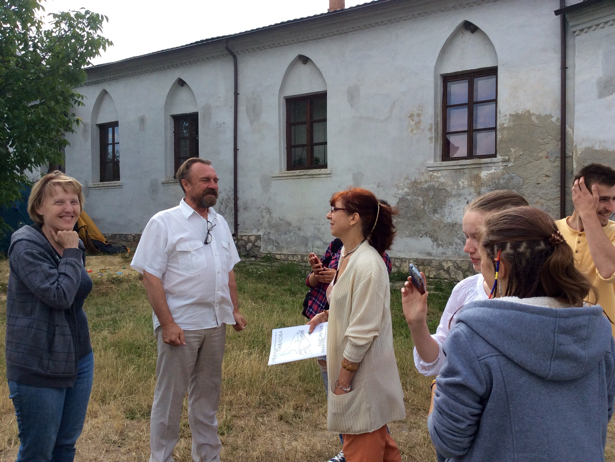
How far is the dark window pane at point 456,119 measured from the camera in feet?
36.0

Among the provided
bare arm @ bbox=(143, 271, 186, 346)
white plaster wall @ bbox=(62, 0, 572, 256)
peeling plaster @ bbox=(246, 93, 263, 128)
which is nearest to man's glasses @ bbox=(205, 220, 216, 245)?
bare arm @ bbox=(143, 271, 186, 346)

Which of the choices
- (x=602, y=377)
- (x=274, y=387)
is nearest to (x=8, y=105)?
(x=274, y=387)

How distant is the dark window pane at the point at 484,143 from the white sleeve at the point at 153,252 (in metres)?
8.83

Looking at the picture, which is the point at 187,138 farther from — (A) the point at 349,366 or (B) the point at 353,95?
(A) the point at 349,366

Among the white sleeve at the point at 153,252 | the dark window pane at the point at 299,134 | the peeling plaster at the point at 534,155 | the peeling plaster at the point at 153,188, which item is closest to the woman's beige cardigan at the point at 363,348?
the white sleeve at the point at 153,252

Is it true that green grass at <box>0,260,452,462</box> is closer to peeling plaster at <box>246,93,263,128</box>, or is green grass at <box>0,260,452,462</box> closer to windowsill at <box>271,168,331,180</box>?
windowsill at <box>271,168,331,180</box>

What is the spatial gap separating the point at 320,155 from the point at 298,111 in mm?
1346

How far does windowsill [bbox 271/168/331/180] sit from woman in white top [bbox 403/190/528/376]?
10105mm

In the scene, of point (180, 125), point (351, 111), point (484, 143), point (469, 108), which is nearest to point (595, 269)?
point (484, 143)

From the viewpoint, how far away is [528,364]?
1424 millimetres

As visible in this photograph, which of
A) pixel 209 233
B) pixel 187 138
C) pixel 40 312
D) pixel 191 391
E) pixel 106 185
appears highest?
pixel 187 138

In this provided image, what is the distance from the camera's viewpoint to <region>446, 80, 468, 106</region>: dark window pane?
11.0m

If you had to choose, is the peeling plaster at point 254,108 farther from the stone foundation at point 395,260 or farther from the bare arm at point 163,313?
the bare arm at point 163,313

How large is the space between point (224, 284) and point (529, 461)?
95.2 inches
